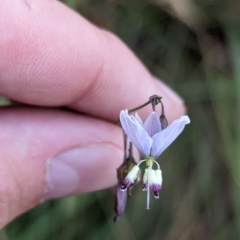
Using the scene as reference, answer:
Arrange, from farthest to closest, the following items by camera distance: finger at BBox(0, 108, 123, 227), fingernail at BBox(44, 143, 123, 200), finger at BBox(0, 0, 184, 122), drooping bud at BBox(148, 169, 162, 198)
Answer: fingernail at BBox(44, 143, 123, 200), finger at BBox(0, 108, 123, 227), finger at BBox(0, 0, 184, 122), drooping bud at BBox(148, 169, 162, 198)

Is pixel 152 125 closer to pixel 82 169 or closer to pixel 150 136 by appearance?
pixel 150 136

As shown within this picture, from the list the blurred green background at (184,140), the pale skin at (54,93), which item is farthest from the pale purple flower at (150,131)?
the blurred green background at (184,140)

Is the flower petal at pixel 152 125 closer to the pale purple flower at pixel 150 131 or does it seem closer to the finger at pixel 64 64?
the pale purple flower at pixel 150 131

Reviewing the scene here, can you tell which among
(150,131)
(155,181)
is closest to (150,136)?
(150,131)

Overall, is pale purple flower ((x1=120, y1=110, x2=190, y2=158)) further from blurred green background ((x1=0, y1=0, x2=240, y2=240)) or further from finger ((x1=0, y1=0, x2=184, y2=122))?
blurred green background ((x1=0, y1=0, x2=240, y2=240))

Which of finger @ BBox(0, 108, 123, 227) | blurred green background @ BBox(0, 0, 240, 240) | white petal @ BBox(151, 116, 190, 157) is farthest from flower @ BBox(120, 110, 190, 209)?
blurred green background @ BBox(0, 0, 240, 240)

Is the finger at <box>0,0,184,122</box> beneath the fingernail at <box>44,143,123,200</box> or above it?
above

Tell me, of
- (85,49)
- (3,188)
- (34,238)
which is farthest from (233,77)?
(3,188)

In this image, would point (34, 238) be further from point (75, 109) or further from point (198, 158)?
point (198, 158)
